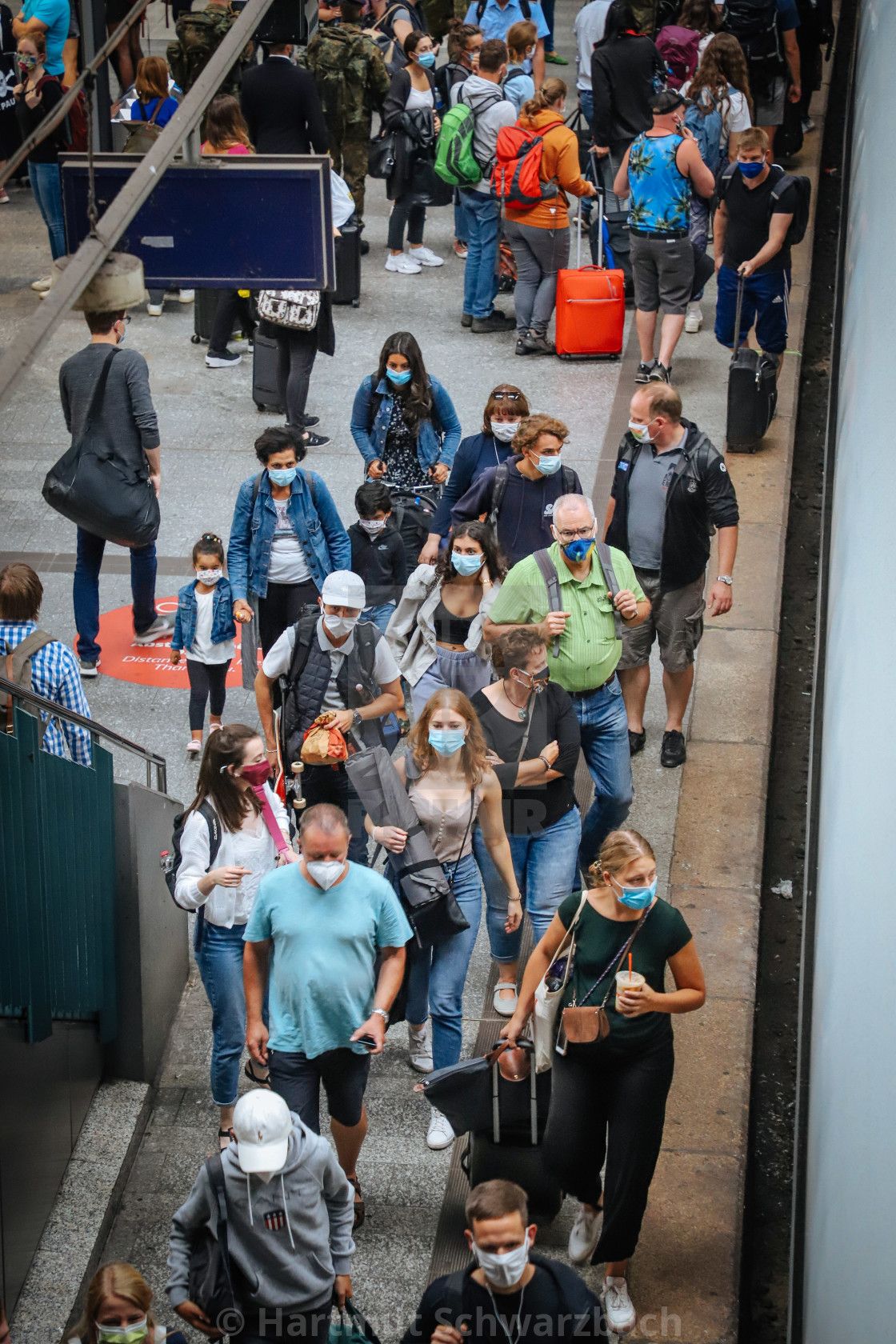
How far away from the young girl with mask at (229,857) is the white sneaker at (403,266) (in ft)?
30.4

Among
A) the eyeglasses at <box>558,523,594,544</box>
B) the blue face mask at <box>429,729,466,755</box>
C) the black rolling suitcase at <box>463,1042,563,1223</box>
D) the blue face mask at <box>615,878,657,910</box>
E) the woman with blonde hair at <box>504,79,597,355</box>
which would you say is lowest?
the black rolling suitcase at <box>463,1042,563,1223</box>

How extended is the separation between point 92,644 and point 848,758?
5.29 metres

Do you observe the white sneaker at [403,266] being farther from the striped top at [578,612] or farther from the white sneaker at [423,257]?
the striped top at [578,612]

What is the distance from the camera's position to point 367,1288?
208 inches

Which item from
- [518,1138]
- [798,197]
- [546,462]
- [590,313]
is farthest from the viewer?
[590,313]

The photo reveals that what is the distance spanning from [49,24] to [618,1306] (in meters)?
11.0

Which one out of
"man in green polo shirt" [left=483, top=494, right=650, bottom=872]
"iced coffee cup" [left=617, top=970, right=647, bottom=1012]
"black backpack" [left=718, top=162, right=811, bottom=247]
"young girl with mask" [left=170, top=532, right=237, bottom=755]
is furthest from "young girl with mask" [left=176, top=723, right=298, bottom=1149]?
"black backpack" [left=718, top=162, right=811, bottom=247]

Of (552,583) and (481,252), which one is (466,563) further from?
(481,252)

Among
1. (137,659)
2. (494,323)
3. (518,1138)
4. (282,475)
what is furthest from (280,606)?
(494,323)

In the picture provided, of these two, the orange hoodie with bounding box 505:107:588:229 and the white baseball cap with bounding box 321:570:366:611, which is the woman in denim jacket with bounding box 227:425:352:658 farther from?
the orange hoodie with bounding box 505:107:588:229

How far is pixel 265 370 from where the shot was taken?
1110cm

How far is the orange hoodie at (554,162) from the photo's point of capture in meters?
11.6

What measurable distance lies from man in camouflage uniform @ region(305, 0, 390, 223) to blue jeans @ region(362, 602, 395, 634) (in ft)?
20.6

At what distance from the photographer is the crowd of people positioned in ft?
14.5
